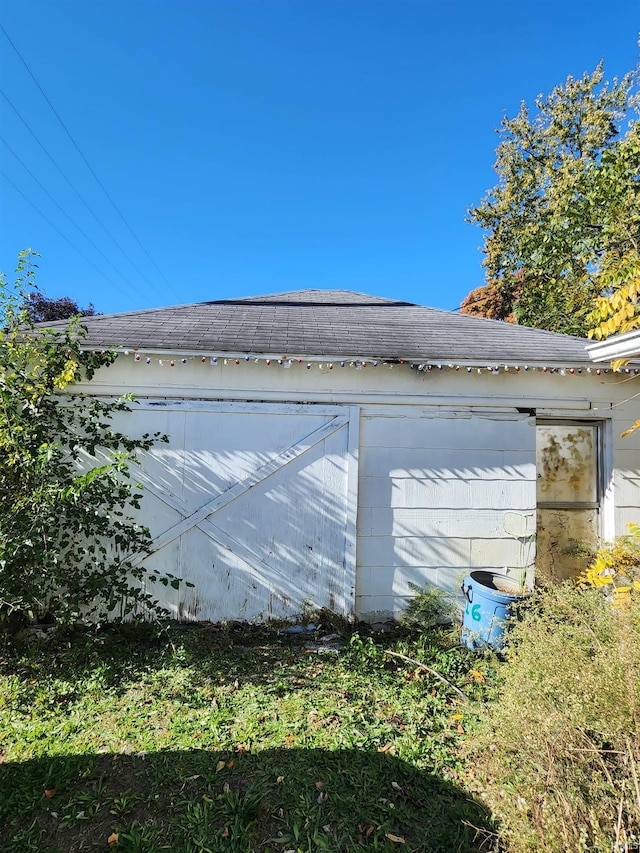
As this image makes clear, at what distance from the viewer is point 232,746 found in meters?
2.54

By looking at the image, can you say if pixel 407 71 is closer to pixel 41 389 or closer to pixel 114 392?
pixel 114 392

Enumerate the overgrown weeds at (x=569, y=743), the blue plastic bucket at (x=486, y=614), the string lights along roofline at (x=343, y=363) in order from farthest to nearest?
the string lights along roofline at (x=343, y=363), the blue plastic bucket at (x=486, y=614), the overgrown weeds at (x=569, y=743)

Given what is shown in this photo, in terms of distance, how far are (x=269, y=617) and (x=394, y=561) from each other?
142cm

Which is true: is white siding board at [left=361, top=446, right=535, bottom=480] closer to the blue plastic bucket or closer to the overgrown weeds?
the blue plastic bucket

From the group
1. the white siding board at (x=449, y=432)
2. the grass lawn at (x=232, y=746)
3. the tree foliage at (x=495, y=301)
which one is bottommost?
the grass lawn at (x=232, y=746)

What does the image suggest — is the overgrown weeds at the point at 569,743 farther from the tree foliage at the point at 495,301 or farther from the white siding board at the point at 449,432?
the tree foliage at the point at 495,301

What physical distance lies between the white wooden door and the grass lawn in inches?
19.0

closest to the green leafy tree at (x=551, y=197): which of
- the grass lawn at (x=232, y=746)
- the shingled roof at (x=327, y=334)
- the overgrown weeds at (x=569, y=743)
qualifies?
the shingled roof at (x=327, y=334)

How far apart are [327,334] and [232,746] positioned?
382 cm

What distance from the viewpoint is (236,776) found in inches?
91.0

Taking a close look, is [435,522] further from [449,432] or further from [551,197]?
[551,197]

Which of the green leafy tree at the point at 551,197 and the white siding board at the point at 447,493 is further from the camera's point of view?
the green leafy tree at the point at 551,197

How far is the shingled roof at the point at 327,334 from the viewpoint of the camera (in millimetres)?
4164

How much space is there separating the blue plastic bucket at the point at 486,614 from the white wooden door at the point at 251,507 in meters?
1.14
